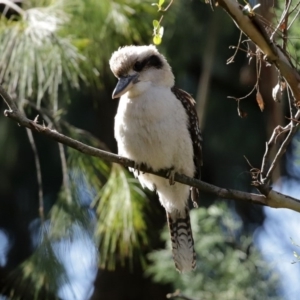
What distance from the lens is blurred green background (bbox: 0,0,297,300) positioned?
351cm

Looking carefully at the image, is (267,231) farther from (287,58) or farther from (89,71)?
(287,58)

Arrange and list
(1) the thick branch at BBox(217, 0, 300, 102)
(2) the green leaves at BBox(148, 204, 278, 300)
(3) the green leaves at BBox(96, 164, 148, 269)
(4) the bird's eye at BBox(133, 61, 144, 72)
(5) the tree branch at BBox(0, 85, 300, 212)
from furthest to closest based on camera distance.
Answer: (2) the green leaves at BBox(148, 204, 278, 300) → (3) the green leaves at BBox(96, 164, 148, 269) → (4) the bird's eye at BBox(133, 61, 144, 72) → (5) the tree branch at BBox(0, 85, 300, 212) → (1) the thick branch at BBox(217, 0, 300, 102)

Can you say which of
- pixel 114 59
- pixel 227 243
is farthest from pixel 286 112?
pixel 114 59

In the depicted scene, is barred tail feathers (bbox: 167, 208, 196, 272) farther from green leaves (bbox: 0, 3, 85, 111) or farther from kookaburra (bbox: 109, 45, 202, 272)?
green leaves (bbox: 0, 3, 85, 111)

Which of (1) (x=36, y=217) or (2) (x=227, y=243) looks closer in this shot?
(2) (x=227, y=243)

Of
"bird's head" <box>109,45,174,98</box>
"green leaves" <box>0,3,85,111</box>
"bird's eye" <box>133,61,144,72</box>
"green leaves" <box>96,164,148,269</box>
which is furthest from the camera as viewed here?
"green leaves" <box>96,164,148,269</box>

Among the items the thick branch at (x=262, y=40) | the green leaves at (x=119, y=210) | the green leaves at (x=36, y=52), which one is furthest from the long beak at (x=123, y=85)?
the thick branch at (x=262, y=40)

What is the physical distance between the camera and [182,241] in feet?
12.0

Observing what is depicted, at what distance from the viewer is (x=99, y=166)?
12.0ft

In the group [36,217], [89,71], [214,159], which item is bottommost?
[36,217]

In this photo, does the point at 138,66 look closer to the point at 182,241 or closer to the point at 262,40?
the point at 182,241

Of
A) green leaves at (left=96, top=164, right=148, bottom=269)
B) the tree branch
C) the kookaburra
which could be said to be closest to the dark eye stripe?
the kookaburra

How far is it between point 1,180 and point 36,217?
36 cm

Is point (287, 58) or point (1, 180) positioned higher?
point (287, 58)
